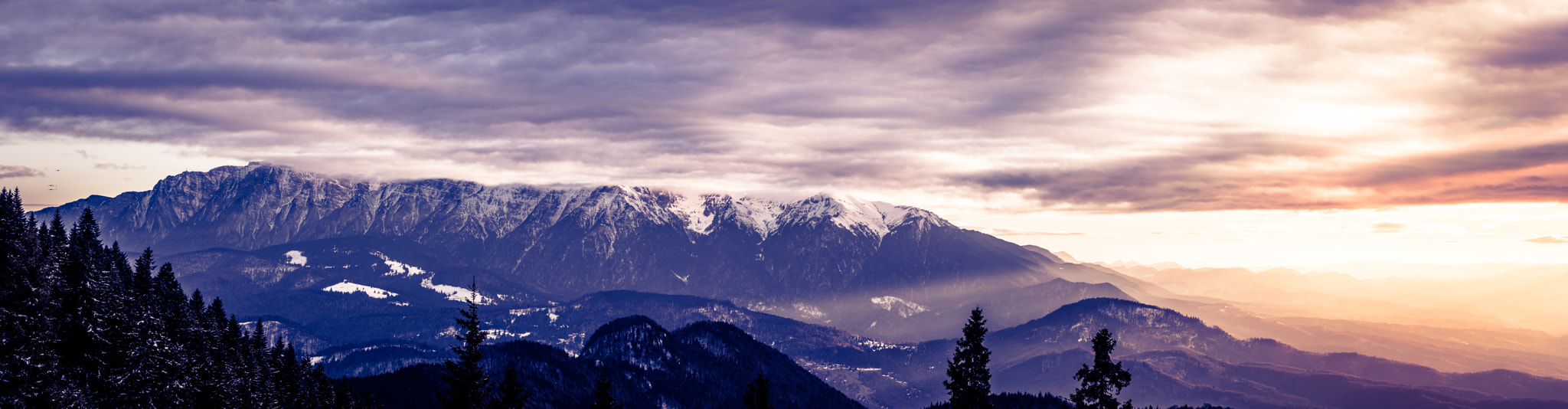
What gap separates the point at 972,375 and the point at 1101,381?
8075mm

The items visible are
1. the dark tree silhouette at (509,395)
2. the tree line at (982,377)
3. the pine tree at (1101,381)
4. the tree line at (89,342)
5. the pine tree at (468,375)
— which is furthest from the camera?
the tree line at (89,342)

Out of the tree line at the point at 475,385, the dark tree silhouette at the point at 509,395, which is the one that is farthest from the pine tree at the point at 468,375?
the dark tree silhouette at the point at 509,395

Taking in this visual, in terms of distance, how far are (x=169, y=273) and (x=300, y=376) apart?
32462 millimetres

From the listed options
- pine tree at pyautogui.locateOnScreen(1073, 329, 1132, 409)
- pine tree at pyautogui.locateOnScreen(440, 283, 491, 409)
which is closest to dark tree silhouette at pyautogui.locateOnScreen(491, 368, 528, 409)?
pine tree at pyautogui.locateOnScreen(440, 283, 491, 409)

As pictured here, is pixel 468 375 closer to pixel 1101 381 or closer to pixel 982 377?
pixel 982 377

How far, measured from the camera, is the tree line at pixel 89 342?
208ft

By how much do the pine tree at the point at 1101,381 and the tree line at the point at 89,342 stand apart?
66.2m

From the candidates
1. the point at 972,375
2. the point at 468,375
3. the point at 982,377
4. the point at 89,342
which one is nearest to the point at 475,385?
the point at 468,375

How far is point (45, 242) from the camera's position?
293ft

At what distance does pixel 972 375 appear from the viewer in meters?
54.5

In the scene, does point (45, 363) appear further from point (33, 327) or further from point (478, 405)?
point (478, 405)

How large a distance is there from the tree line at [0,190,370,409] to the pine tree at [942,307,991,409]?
58471 mm

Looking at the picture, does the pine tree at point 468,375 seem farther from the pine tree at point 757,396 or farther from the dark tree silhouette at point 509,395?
the pine tree at point 757,396

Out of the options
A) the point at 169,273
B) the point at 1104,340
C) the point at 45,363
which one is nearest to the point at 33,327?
the point at 45,363
